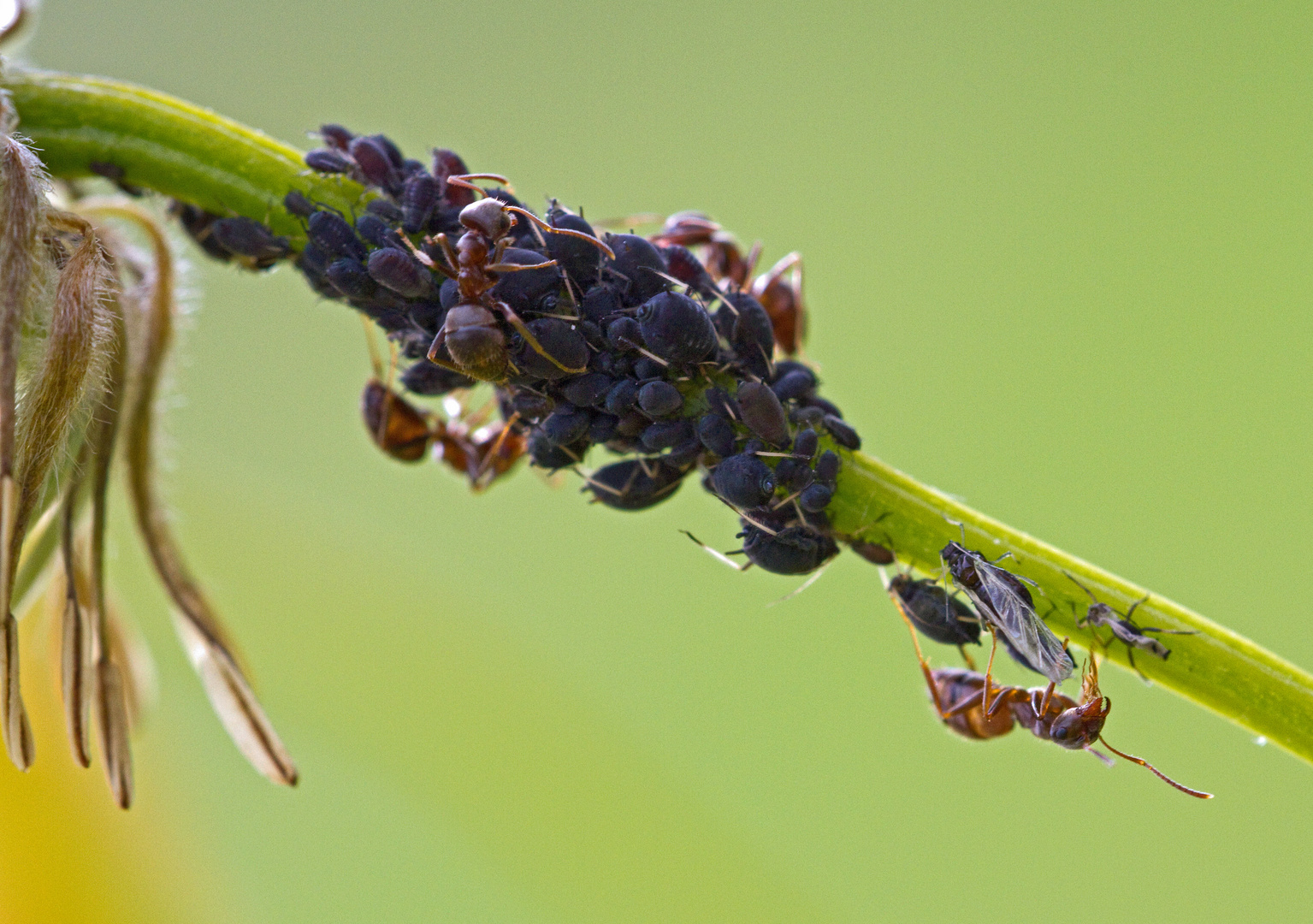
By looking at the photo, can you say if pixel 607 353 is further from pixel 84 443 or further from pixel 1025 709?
pixel 1025 709

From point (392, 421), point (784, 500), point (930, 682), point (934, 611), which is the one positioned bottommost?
point (930, 682)

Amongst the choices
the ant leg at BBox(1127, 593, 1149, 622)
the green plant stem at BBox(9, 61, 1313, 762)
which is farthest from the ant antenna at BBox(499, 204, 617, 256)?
the ant leg at BBox(1127, 593, 1149, 622)

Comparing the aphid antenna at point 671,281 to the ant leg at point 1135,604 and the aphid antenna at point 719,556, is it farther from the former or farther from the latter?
the ant leg at point 1135,604

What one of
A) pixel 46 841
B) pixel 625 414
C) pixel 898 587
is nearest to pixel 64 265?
pixel 625 414

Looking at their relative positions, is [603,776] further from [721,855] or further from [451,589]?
[451,589]

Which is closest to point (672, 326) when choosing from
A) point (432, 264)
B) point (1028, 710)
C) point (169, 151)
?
point (432, 264)

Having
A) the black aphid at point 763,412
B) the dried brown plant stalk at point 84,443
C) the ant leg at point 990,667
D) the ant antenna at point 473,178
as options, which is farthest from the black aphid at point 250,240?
the ant leg at point 990,667

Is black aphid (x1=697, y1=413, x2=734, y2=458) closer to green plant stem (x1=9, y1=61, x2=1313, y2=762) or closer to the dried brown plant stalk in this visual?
green plant stem (x1=9, y1=61, x2=1313, y2=762)
